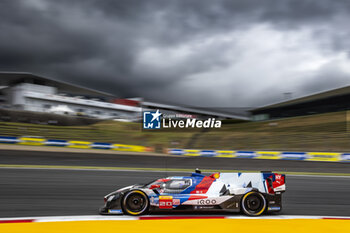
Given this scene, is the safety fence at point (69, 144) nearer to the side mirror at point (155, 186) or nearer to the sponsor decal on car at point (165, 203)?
the side mirror at point (155, 186)

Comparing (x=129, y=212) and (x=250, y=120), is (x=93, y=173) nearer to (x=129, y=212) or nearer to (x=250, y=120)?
(x=129, y=212)

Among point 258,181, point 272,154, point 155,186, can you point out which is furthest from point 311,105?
point 155,186

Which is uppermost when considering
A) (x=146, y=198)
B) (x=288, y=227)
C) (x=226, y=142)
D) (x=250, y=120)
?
(x=250, y=120)

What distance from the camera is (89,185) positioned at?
356 inches

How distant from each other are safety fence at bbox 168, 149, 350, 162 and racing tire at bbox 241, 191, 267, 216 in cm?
1344

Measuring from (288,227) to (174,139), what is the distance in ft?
51.5

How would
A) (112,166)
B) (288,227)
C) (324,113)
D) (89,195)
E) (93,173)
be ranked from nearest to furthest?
(288,227), (89,195), (93,173), (112,166), (324,113)

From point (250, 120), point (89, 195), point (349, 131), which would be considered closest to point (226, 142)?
point (250, 120)

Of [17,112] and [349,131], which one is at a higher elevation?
[17,112]

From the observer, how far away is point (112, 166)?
13781mm

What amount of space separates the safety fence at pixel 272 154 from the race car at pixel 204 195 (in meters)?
13.4

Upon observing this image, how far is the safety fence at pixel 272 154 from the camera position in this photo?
18.1 m

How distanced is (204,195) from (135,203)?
1294 mm

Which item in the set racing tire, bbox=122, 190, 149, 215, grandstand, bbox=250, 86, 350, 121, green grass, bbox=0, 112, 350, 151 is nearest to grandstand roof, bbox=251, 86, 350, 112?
grandstand, bbox=250, 86, 350, 121
